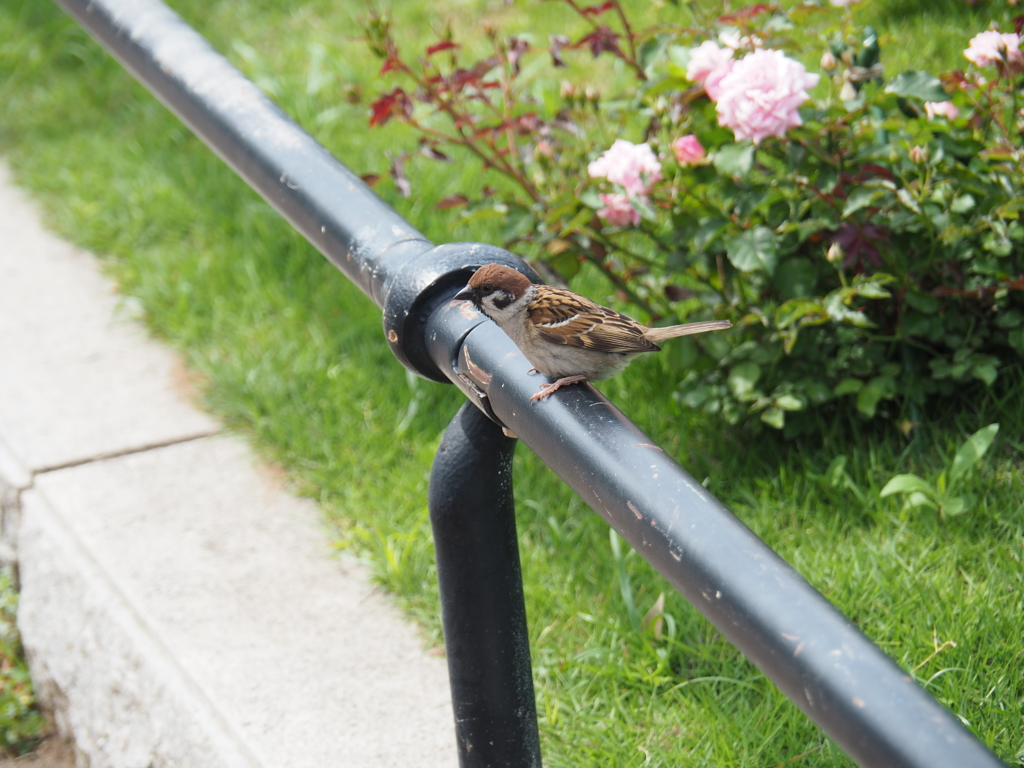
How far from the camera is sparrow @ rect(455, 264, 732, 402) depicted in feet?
5.11

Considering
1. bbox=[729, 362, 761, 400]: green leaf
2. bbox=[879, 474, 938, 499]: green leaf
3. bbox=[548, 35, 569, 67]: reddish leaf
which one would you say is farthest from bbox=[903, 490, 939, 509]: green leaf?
bbox=[548, 35, 569, 67]: reddish leaf

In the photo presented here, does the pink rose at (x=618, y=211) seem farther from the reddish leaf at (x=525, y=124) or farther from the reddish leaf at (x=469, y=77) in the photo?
the reddish leaf at (x=469, y=77)

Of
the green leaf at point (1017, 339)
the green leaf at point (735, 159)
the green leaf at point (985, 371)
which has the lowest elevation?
the green leaf at point (985, 371)

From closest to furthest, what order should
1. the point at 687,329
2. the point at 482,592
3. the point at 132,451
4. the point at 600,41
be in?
the point at 482,592 → the point at 687,329 → the point at 600,41 → the point at 132,451

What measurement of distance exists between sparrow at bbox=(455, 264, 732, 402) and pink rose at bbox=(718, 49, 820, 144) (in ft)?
2.24

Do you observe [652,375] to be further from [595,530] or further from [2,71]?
[2,71]

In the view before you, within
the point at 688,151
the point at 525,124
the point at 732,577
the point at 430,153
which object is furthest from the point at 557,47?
the point at 732,577

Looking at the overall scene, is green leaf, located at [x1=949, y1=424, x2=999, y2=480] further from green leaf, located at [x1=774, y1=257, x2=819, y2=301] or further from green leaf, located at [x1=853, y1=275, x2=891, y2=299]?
green leaf, located at [x1=774, y1=257, x2=819, y2=301]

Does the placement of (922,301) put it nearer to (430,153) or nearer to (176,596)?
(430,153)

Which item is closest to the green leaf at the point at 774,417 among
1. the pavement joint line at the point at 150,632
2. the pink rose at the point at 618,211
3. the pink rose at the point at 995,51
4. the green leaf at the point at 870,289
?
the green leaf at the point at 870,289

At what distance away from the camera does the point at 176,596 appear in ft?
8.76

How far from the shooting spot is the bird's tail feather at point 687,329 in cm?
173

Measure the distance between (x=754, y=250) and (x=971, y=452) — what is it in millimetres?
742

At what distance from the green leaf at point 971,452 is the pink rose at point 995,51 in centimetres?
87
